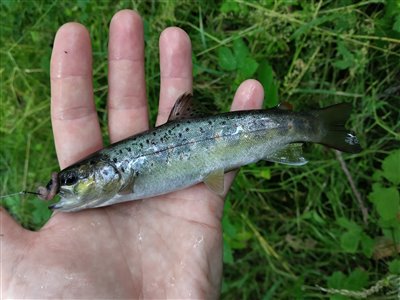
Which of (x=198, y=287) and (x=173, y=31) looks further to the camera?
(x=173, y=31)

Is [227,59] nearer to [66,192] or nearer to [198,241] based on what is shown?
[198,241]

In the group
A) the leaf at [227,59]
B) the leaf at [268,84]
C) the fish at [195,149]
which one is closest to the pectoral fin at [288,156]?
the fish at [195,149]

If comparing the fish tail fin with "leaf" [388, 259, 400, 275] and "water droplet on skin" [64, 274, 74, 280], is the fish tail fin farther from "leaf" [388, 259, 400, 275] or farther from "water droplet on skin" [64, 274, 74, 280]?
"water droplet on skin" [64, 274, 74, 280]

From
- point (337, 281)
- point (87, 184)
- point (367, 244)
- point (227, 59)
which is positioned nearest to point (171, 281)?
point (87, 184)

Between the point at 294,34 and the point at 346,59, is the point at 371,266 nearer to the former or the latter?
the point at 346,59

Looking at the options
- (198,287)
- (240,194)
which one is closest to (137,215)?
(198,287)
